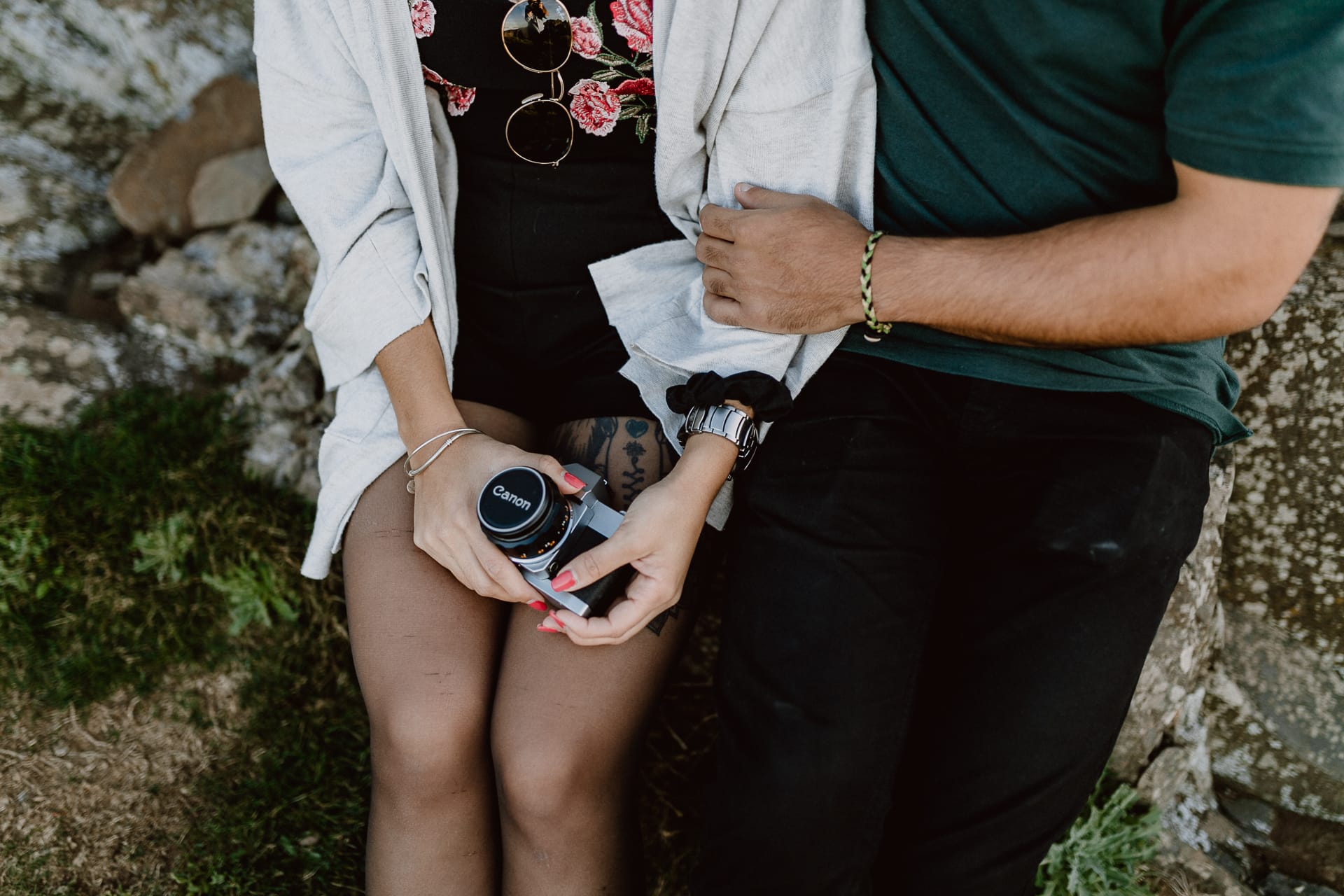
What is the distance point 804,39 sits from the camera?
145 centimetres

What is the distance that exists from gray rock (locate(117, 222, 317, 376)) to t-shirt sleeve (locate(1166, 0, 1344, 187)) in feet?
7.28

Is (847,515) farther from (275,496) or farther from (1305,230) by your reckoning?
(275,496)

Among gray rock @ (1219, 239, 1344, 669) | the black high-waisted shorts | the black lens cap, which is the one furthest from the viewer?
gray rock @ (1219, 239, 1344, 669)

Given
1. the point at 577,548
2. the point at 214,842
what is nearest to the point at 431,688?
the point at 577,548

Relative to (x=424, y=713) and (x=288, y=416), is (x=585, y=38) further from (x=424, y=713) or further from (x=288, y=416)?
(x=288, y=416)

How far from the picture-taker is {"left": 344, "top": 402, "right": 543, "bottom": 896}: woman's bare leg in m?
1.49

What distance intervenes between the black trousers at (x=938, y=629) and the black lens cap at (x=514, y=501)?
1.34 feet

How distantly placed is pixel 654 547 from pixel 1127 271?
33.6 inches

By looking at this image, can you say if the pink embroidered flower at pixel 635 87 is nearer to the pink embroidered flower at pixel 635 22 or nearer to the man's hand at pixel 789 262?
the pink embroidered flower at pixel 635 22

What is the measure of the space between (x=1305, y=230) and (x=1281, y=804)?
62.8 inches

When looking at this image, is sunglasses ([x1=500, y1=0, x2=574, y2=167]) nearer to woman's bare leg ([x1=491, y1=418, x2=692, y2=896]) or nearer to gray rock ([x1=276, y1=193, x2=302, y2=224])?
woman's bare leg ([x1=491, y1=418, x2=692, y2=896])

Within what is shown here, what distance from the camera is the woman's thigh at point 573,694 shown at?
1457 mm

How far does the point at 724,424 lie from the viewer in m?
1.51

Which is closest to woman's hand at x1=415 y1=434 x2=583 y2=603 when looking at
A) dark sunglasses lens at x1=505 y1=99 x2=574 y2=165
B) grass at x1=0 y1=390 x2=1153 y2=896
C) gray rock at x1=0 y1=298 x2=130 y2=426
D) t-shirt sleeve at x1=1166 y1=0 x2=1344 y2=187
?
dark sunglasses lens at x1=505 y1=99 x2=574 y2=165
